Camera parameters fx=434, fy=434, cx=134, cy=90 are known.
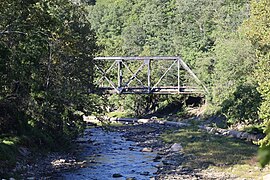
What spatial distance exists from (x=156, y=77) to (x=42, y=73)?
36.0 m

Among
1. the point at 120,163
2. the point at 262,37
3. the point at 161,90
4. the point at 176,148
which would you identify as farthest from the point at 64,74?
the point at 161,90

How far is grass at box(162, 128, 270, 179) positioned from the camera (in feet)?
63.3

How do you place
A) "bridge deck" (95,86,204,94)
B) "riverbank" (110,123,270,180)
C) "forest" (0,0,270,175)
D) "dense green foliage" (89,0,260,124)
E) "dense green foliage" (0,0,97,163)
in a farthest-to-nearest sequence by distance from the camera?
"bridge deck" (95,86,204,94) < "dense green foliage" (89,0,260,124) < "riverbank" (110,123,270,180) < "forest" (0,0,270,175) < "dense green foliage" (0,0,97,163)

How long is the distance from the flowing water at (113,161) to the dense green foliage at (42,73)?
7.44 feet

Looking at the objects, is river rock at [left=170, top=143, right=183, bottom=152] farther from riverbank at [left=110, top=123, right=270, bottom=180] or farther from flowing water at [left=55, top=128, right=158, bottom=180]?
flowing water at [left=55, top=128, right=158, bottom=180]

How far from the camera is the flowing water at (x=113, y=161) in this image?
60.8 feet

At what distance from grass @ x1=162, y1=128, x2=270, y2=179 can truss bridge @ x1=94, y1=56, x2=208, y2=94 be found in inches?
501

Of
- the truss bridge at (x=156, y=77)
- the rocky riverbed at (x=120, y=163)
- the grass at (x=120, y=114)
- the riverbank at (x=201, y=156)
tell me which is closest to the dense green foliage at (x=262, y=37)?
the riverbank at (x=201, y=156)

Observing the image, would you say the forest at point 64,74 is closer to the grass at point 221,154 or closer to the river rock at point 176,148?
the grass at point 221,154

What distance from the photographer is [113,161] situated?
74.3 feet

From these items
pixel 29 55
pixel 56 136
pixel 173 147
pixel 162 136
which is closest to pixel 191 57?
→ pixel 162 136

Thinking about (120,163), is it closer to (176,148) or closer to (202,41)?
(176,148)

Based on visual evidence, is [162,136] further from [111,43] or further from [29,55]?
[111,43]

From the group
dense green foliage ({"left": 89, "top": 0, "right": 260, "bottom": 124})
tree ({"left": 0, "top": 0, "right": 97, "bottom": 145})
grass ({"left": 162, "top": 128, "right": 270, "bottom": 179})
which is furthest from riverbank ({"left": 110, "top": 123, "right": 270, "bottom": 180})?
tree ({"left": 0, "top": 0, "right": 97, "bottom": 145})
